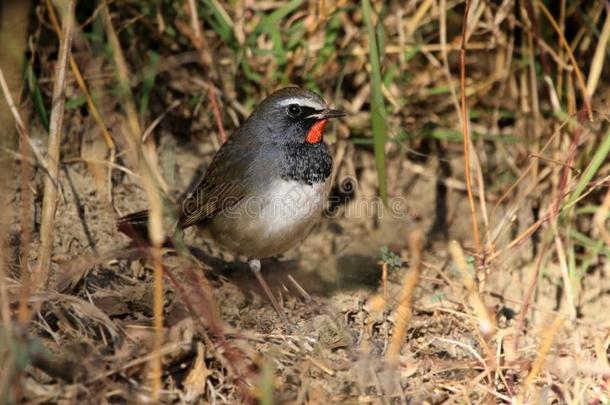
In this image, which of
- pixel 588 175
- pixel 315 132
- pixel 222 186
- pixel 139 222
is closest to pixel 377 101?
pixel 315 132

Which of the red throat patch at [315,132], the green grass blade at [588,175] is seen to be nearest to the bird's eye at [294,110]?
the red throat patch at [315,132]

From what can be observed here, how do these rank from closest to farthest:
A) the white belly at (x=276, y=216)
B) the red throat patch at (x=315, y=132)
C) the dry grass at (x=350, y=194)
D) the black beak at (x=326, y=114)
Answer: the dry grass at (x=350, y=194) < the white belly at (x=276, y=216) < the black beak at (x=326, y=114) < the red throat patch at (x=315, y=132)

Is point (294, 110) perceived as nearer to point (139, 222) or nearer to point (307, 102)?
point (307, 102)

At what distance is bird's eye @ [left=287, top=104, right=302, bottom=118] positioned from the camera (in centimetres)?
521

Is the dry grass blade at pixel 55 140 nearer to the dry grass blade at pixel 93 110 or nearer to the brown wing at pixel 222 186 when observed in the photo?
the dry grass blade at pixel 93 110

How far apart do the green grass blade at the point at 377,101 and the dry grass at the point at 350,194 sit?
0.01 metres

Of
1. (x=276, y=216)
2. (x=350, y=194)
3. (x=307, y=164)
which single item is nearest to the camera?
(x=276, y=216)

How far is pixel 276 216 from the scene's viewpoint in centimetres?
496

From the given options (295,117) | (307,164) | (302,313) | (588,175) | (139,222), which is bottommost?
(302,313)

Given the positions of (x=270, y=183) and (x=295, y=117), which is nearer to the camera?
(x=270, y=183)

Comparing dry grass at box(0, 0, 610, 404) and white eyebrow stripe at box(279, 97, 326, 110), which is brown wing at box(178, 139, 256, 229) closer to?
dry grass at box(0, 0, 610, 404)

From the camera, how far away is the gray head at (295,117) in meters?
5.19

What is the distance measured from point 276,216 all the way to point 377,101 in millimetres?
934

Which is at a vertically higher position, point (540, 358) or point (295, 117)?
point (295, 117)
